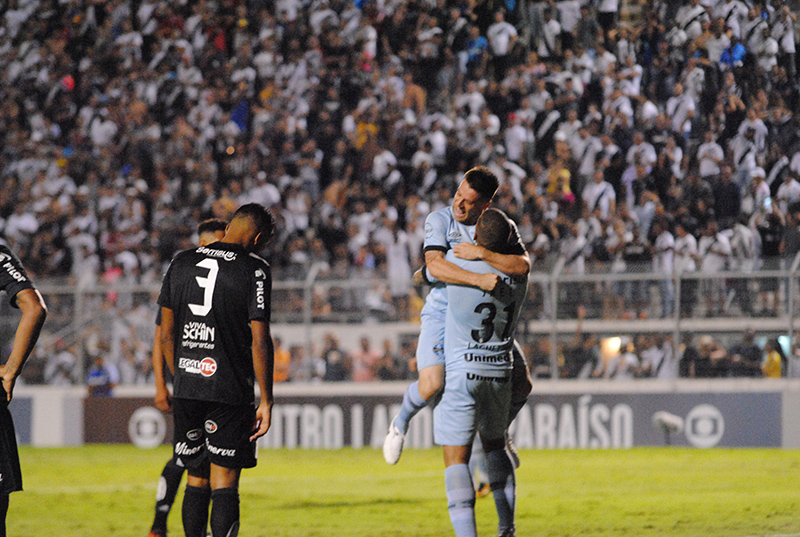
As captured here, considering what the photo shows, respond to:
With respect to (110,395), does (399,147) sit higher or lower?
higher

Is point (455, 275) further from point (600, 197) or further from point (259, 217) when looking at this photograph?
point (600, 197)

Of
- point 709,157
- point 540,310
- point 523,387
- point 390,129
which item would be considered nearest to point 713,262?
point 709,157

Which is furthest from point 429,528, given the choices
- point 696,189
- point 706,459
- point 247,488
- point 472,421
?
point 696,189

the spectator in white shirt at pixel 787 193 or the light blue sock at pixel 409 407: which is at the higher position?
the spectator in white shirt at pixel 787 193

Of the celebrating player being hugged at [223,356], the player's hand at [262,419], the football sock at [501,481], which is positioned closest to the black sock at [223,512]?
the celebrating player being hugged at [223,356]

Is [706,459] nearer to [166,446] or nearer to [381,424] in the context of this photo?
[381,424]

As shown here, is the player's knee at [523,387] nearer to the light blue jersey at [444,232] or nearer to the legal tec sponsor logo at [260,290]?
the light blue jersey at [444,232]

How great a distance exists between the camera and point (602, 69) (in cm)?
1802

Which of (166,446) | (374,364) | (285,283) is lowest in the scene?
(166,446)

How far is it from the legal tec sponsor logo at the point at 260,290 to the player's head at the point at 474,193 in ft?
4.01

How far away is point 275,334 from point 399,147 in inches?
173

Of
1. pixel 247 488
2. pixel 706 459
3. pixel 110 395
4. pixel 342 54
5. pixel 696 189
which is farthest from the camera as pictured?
pixel 342 54

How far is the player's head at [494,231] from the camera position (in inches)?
239

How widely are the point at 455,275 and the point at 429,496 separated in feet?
15.5
